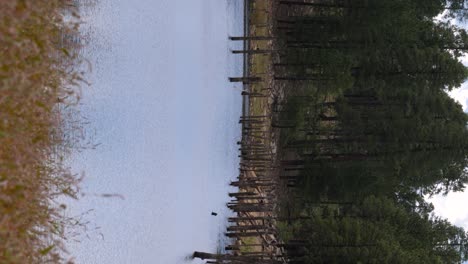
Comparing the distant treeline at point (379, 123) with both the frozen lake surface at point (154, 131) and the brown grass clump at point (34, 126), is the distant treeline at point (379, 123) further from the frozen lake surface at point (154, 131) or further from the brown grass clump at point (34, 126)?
the brown grass clump at point (34, 126)

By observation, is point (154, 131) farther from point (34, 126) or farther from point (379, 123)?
point (379, 123)

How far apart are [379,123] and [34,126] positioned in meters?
29.0

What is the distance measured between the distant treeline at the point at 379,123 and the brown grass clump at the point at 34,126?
2011 centimetres

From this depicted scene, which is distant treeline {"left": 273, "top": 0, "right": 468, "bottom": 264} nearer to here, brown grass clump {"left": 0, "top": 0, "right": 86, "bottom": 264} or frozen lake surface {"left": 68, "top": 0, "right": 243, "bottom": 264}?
frozen lake surface {"left": 68, "top": 0, "right": 243, "bottom": 264}

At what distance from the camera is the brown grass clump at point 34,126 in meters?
11.9

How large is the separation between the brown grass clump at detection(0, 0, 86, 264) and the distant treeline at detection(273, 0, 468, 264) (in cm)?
2011

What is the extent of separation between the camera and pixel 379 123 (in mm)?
39281

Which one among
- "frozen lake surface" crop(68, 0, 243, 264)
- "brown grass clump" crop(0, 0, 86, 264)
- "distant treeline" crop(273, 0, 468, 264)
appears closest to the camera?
"brown grass clump" crop(0, 0, 86, 264)

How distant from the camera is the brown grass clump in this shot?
39.0 ft

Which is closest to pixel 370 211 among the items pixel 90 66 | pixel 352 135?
pixel 352 135

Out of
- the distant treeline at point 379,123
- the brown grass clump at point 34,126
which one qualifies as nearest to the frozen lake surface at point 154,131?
the brown grass clump at point 34,126

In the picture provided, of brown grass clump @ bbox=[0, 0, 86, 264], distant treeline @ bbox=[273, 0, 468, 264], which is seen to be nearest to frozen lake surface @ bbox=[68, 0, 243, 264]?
brown grass clump @ bbox=[0, 0, 86, 264]

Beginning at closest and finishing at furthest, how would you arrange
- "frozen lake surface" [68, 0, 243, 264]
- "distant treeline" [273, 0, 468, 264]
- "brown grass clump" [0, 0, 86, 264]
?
1. "brown grass clump" [0, 0, 86, 264]
2. "frozen lake surface" [68, 0, 243, 264]
3. "distant treeline" [273, 0, 468, 264]

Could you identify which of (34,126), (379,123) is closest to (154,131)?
(34,126)
